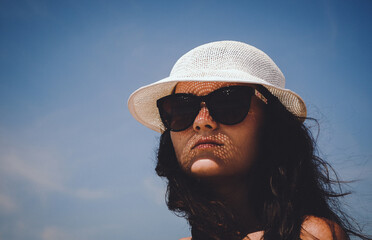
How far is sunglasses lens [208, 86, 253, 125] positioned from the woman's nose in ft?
0.14

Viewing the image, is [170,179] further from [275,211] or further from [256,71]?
[256,71]

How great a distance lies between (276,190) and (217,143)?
61 cm

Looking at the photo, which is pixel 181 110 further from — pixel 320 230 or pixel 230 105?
pixel 320 230

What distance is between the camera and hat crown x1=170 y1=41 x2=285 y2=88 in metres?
2.09

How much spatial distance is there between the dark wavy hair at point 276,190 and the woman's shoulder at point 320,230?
0.12 m

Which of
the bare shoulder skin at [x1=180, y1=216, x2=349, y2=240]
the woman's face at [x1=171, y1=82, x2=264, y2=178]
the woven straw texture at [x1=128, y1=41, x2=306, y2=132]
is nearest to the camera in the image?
the bare shoulder skin at [x1=180, y1=216, x2=349, y2=240]

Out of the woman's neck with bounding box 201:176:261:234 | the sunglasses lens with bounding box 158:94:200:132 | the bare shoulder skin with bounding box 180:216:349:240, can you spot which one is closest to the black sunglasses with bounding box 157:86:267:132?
the sunglasses lens with bounding box 158:94:200:132

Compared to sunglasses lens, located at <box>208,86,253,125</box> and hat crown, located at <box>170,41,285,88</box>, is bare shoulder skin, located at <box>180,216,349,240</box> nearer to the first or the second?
sunglasses lens, located at <box>208,86,253,125</box>

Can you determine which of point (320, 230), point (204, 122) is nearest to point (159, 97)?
point (204, 122)

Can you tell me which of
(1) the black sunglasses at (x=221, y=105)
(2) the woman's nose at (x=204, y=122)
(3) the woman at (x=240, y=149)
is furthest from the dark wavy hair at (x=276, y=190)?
(2) the woman's nose at (x=204, y=122)

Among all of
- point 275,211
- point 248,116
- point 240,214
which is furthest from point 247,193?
point 248,116

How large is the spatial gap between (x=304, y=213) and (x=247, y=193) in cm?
49

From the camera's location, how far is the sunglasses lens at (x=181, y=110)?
6.82 ft

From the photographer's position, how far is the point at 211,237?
2031 mm
